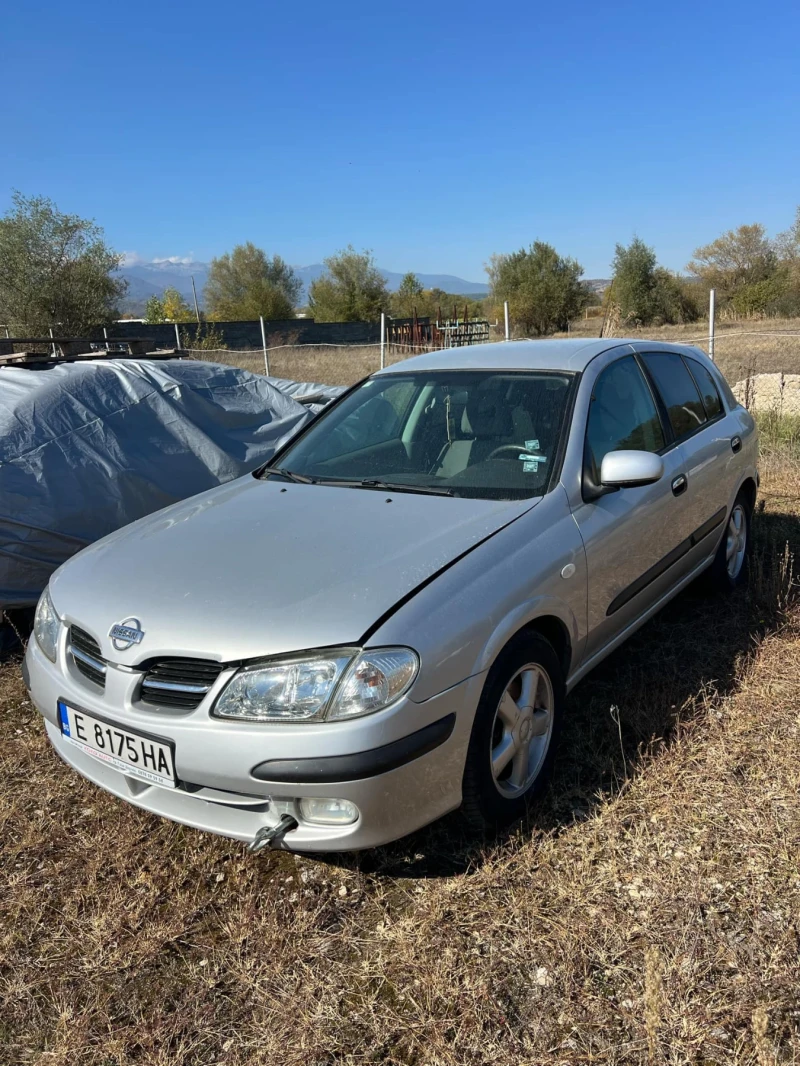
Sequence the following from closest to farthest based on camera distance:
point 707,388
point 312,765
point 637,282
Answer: point 312,765 < point 707,388 < point 637,282

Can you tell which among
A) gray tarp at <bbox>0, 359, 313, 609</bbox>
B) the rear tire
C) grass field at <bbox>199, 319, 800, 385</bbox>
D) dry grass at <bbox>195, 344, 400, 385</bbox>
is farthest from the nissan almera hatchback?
dry grass at <bbox>195, 344, 400, 385</bbox>

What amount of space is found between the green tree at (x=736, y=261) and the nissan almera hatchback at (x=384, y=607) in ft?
127

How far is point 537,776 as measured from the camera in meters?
2.63

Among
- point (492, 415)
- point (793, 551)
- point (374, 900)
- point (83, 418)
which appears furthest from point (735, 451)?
point (83, 418)

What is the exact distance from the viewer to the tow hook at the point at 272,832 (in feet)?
6.72

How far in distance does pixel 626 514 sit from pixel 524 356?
0.91 meters

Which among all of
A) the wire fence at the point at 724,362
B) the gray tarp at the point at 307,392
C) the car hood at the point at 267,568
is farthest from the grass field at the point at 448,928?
the wire fence at the point at 724,362

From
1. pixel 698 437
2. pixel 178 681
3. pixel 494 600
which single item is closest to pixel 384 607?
pixel 494 600

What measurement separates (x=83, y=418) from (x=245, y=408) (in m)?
1.36

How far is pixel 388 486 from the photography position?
9.91 ft

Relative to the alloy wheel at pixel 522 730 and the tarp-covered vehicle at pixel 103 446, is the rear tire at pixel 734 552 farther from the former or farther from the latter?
the tarp-covered vehicle at pixel 103 446

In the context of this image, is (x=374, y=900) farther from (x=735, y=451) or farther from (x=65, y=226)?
(x=65, y=226)

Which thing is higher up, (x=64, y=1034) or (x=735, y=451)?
(x=735, y=451)

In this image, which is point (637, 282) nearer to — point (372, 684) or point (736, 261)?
point (736, 261)
